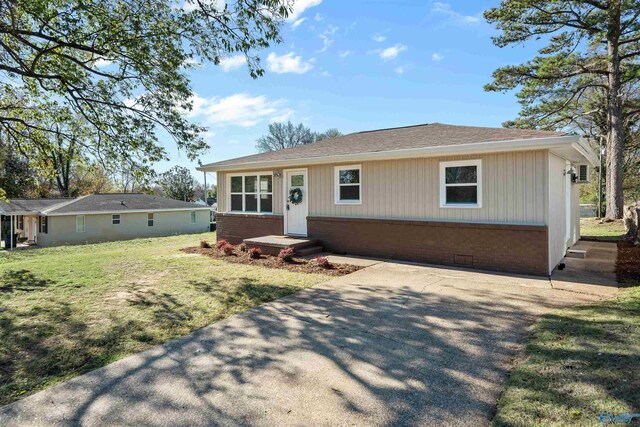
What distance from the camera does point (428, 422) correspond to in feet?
8.75

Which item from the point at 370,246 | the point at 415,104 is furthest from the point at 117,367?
the point at 415,104

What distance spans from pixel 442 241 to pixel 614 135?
15413mm

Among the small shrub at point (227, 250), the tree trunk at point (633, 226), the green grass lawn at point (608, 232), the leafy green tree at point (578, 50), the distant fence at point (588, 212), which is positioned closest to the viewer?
the small shrub at point (227, 250)

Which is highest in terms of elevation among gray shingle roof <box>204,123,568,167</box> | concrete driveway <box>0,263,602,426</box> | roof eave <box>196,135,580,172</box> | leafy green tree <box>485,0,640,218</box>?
leafy green tree <box>485,0,640,218</box>

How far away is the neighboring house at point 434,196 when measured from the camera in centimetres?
760

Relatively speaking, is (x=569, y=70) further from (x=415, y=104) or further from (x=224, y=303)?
(x=224, y=303)

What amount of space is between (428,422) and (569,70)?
21.6m

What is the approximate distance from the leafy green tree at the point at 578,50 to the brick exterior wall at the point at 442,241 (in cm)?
1332

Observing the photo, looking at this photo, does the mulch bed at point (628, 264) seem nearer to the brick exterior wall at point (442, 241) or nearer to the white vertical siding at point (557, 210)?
the white vertical siding at point (557, 210)

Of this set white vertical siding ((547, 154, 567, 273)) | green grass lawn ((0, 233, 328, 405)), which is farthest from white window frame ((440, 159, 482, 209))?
green grass lawn ((0, 233, 328, 405))

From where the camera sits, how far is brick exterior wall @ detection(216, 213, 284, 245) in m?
12.0

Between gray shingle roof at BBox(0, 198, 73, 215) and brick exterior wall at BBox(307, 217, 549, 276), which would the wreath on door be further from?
gray shingle roof at BBox(0, 198, 73, 215)

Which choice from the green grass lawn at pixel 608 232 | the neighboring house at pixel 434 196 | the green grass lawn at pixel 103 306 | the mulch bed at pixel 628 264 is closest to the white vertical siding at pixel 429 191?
the neighboring house at pixel 434 196

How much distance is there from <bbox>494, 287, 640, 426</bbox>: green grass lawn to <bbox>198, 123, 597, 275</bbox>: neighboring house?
3.49 metres
